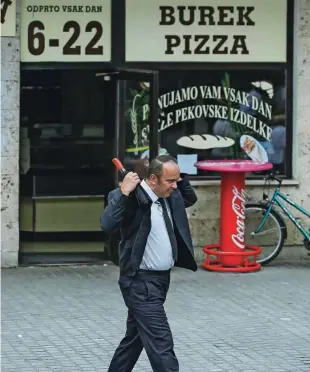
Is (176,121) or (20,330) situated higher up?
(176,121)

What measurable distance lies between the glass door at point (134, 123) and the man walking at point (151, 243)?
5.17m

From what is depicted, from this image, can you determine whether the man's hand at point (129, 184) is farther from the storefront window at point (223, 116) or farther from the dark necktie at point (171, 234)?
the storefront window at point (223, 116)

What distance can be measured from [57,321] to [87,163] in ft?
13.3

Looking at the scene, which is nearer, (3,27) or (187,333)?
(187,333)

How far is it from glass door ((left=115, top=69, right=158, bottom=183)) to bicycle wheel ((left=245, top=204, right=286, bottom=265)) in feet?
4.70

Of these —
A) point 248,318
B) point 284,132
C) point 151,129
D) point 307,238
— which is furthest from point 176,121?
point 248,318

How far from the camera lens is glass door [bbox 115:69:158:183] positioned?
11.7m

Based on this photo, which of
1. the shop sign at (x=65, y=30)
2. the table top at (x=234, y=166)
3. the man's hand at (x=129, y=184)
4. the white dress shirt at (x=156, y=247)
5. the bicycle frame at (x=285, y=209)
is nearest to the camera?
the man's hand at (x=129, y=184)

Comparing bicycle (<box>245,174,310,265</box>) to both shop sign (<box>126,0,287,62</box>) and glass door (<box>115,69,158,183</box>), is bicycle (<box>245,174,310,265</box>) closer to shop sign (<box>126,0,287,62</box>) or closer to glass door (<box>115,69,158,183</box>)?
glass door (<box>115,69,158,183</box>)

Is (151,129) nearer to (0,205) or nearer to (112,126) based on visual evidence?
(112,126)

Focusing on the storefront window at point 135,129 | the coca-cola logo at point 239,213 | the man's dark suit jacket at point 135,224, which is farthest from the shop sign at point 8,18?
the man's dark suit jacket at point 135,224

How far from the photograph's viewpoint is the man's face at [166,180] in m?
6.34

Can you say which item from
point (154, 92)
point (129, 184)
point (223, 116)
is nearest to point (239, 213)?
point (223, 116)

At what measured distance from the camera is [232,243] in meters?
11.7
